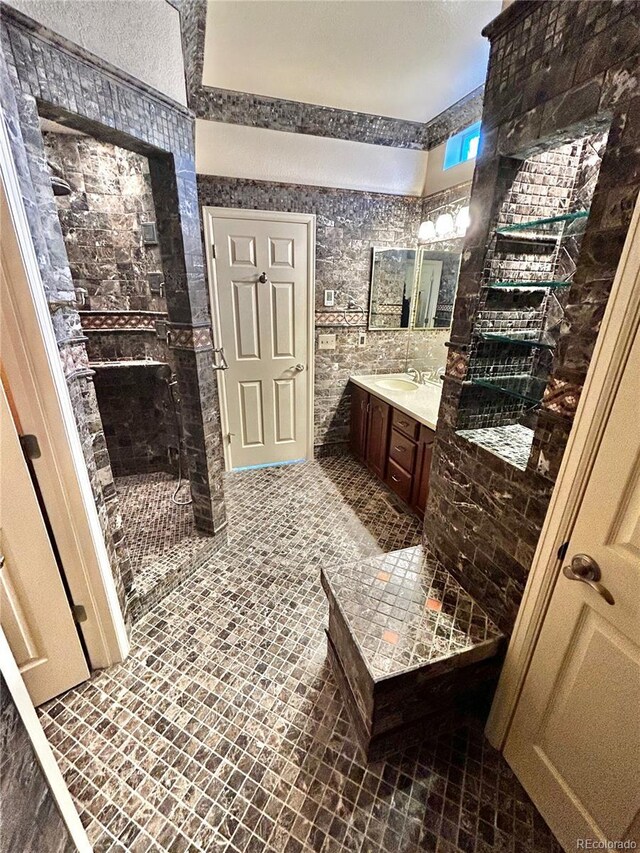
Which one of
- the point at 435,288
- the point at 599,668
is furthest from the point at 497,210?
the point at 435,288

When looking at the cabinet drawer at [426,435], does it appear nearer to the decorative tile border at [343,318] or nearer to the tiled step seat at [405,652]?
the tiled step seat at [405,652]

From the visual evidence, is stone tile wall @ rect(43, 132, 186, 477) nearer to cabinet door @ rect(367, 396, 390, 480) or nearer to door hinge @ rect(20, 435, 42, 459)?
door hinge @ rect(20, 435, 42, 459)

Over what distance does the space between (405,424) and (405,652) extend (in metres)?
1.60

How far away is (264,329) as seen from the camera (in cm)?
298

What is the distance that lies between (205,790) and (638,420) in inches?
68.0

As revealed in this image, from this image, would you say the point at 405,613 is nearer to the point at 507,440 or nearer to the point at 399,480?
the point at 507,440

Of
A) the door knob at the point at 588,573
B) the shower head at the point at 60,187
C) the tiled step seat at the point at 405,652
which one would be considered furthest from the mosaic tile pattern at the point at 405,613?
the shower head at the point at 60,187

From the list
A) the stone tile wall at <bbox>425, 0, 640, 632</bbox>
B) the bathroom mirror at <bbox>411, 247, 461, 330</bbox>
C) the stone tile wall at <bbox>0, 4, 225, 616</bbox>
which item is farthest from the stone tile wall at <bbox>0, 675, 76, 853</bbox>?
the bathroom mirror at <bbox>411, 247, 461, 330</bbox>

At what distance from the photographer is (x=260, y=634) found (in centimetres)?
175

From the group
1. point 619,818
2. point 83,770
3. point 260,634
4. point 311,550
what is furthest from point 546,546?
point 83,770

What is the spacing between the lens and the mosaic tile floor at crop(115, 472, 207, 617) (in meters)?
1.90

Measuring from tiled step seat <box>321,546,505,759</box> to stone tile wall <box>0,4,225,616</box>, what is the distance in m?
1.06

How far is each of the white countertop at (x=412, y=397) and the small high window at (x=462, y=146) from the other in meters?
1.62

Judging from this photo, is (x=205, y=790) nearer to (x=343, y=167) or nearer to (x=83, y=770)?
(x=83, y=770)
